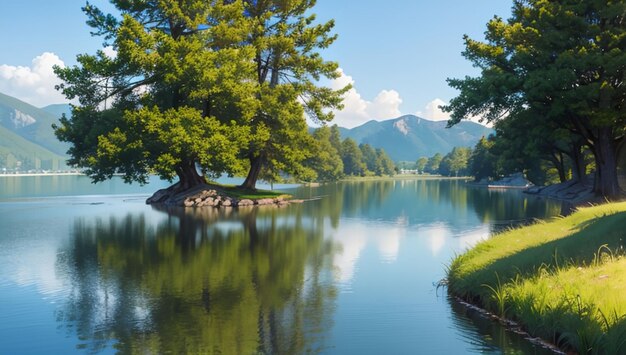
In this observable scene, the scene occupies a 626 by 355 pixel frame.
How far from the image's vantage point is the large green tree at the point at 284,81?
59.6 metres

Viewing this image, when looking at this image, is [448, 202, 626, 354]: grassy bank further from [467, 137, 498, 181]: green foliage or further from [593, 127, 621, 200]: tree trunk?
[467, 137, 498, 181]: green foliage

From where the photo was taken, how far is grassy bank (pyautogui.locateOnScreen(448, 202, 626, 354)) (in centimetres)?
1102

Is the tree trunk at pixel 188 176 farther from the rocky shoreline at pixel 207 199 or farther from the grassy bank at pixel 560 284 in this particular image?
the grassy bank at pixel 560 284

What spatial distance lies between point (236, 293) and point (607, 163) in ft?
150

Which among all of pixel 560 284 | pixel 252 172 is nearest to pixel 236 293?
pixel 560 284

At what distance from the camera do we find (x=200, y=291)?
16.5 m

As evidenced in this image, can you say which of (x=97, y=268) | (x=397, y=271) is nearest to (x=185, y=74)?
→ (x=97, y=268)

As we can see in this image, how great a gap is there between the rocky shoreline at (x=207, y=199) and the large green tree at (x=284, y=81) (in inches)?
255

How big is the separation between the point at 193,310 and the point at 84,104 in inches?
1986

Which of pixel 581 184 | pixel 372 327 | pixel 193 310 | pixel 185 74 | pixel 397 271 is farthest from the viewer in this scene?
pixel 581 184

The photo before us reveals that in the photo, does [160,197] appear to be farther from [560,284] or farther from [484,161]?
[484,161]

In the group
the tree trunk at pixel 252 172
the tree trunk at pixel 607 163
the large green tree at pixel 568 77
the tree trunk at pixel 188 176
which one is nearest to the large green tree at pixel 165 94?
the tree trunk at pixel 188 176

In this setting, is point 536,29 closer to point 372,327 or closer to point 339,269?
point 339,269

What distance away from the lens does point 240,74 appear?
180 ft
